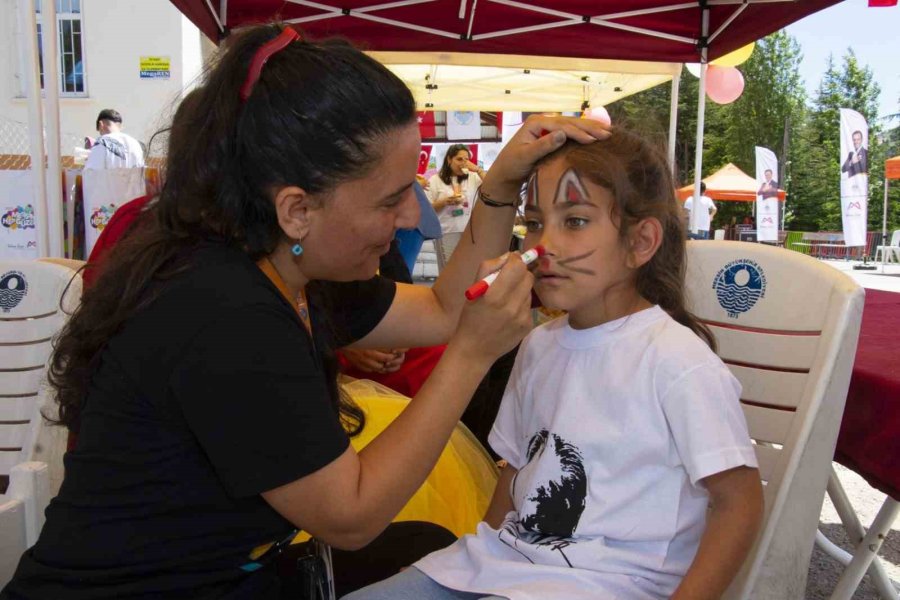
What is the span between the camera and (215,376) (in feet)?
2.48

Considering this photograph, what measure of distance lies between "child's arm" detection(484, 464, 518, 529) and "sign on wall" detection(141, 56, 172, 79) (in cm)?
869

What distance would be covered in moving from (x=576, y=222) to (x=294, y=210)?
1.44 feet

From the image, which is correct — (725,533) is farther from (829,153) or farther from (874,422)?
(829,153)

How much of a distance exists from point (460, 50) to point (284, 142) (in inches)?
159

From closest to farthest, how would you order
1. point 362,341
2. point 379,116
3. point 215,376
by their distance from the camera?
point 215,376, point 379,116, point 362,341

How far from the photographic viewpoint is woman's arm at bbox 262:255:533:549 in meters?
0.79

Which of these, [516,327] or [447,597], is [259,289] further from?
[447,597]

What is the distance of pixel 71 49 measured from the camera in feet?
29.8

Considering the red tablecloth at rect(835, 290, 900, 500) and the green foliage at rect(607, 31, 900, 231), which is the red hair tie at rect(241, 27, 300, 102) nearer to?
the red tablecloth at rect(835, 290, 900, 500)

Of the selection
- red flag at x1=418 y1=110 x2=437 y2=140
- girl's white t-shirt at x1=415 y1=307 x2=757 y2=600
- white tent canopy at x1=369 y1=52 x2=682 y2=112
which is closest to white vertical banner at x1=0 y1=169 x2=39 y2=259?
white tent canopy at x1=369 y1=52 x2=682 y2=112

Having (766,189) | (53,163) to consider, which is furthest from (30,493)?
(766,189)

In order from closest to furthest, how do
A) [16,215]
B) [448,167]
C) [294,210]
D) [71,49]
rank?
1. [294,210]
2. [16,215]
3. [448,167]
4. [71,49]

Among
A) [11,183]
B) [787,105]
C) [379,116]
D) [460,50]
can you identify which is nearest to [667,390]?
[379,116]

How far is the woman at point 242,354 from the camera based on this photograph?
772mm
